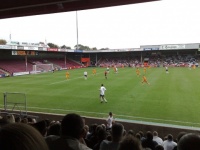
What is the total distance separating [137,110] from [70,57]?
72709mm

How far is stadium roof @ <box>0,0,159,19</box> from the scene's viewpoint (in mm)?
8172

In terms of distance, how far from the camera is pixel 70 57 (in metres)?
87.3

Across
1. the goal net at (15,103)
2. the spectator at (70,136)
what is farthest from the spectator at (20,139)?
the goal net at (15,103)

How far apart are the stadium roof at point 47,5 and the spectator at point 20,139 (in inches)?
296

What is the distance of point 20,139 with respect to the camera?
3.80 feet

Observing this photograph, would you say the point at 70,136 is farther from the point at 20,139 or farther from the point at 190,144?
the point at 20,139

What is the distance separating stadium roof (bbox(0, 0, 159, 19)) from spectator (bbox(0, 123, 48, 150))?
7.51 meters

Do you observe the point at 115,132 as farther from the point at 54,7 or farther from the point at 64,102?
the point at 64,102

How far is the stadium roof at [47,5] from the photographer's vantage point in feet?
26.8

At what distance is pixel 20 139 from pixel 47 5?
27.4ft

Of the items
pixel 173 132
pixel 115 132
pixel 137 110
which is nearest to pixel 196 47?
pixel 137 110

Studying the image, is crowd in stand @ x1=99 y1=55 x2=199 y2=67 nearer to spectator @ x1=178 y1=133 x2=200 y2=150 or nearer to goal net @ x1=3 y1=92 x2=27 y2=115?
goal net @ x1=3 y1=92 x2=27 y2=115

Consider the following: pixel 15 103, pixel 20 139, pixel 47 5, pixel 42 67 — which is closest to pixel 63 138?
pixel 20 139

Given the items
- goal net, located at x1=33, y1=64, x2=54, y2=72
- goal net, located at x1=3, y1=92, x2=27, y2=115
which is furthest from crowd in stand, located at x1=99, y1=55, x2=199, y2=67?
goal net, located at x1=3, y1=92, x2=27, y2=115
